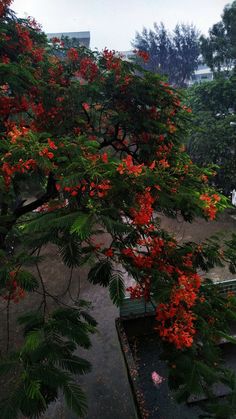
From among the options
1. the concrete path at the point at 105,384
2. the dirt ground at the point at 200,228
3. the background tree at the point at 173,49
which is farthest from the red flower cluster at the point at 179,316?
the background tree at the point at 173,49

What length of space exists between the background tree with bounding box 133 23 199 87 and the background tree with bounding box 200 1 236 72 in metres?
15.0

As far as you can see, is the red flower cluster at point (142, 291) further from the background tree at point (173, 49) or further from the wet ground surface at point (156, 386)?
the background tree at point (173, 49)

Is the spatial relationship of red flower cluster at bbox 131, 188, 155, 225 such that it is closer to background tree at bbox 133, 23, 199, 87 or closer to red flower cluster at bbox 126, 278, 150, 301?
red flower cluster at bbox 126, 278, 150, 301

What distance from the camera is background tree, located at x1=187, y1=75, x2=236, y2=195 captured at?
568 inches

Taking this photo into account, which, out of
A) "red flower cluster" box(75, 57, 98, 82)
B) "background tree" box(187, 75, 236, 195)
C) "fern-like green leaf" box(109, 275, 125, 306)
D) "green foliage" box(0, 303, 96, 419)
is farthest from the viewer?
"background tree" box(187, 75, 236, 195)

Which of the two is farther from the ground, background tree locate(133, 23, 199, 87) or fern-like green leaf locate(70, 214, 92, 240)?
background tree locate(133, 23, 199, 87)

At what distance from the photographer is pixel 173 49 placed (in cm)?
3341

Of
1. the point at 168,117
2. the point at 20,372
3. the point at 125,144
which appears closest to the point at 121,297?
the point at 20,372

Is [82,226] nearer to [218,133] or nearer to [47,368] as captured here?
[47,368]

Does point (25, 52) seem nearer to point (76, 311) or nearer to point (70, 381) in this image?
point (76, 311)

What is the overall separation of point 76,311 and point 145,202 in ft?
4.14

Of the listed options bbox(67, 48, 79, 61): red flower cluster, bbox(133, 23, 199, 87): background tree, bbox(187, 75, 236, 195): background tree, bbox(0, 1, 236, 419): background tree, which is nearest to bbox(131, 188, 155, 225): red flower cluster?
bbox(0, 1, 236, 419): background tree

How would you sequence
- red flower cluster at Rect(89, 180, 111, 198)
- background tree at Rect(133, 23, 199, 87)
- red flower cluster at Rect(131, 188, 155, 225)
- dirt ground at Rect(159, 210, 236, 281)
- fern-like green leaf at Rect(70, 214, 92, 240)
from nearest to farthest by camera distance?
fern-like green leaf at Rect(70, 214, 92, 240), red flower cluster at Rect(89, 180, 111, 198), red flower cluster at Rect(131, 188, 155, 225), dirt ground at Rect(159, 210, 236, 281), background tree at Rect(133, 23, 199, 87)

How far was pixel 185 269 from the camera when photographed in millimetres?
3375
